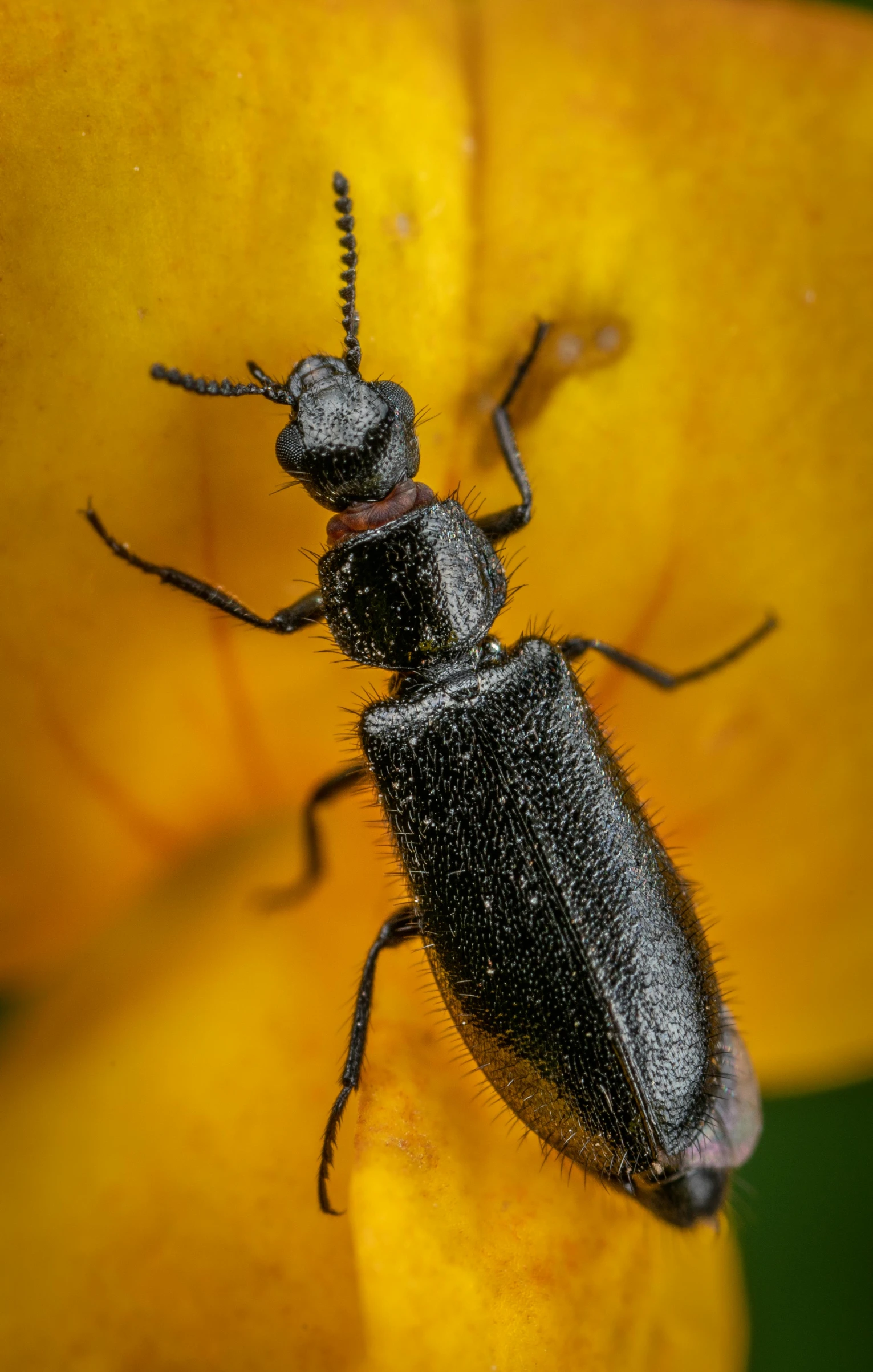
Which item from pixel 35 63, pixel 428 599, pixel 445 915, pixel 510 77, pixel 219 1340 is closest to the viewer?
pixel 35 63

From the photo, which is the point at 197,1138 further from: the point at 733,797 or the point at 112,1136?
the point at 733,797

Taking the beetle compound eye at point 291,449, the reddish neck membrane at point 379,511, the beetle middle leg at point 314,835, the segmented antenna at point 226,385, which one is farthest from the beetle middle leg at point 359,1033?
the segmented antenna at point 226,385

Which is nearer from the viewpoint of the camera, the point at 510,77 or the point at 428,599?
the point at 510,77

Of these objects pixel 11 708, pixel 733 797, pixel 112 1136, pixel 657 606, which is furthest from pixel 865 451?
pixel 112 1136

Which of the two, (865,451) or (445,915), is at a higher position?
(865,451)

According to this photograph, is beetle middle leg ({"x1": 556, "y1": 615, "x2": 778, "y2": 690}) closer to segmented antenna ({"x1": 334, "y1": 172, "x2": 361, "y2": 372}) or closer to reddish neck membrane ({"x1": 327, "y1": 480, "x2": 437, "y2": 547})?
reddish neck membrane ({"x1": 327, "y1": 480, "x2": 437, "y2": 547})

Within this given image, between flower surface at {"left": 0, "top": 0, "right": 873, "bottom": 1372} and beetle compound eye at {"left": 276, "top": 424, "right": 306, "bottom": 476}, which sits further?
beetle compound eye at {"left": 276, "top": 424, "right": 306, "bottom": 476}

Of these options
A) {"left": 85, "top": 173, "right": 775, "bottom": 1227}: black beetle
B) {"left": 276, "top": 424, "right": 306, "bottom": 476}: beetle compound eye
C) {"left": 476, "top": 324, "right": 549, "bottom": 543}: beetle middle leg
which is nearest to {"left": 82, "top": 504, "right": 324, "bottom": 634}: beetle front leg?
{"left": 85, "top": 173, "right": 775, "bottom": 1227}: black beetle

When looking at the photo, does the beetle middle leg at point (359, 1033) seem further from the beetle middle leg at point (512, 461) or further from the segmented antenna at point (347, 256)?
the segmented antenna at point (347, 256)
